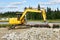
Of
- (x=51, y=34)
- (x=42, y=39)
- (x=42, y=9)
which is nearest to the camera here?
(x=42, y=39)

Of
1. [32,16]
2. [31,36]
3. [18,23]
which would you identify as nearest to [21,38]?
[31,36]

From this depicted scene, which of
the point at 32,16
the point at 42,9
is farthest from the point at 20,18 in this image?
the point at 32,16

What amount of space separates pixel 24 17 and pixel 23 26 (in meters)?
1.28

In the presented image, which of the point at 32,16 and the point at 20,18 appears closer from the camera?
the point at 20,18

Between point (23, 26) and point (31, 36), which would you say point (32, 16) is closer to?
point (23, 26)

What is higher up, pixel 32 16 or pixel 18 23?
pixel 18 23

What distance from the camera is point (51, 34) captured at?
21328 millimetres

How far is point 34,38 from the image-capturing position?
1970cm

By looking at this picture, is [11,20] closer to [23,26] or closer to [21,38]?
[23,26]

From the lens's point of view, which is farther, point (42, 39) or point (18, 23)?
point (18, 23)

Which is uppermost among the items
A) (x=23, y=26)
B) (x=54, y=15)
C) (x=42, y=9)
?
(x=42, y=9)

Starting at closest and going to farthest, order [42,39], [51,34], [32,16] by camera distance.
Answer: [42,39]
[51,34]
[32,16]

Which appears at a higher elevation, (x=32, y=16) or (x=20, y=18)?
(x=20, y=18)

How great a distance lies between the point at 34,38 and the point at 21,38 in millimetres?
1143
